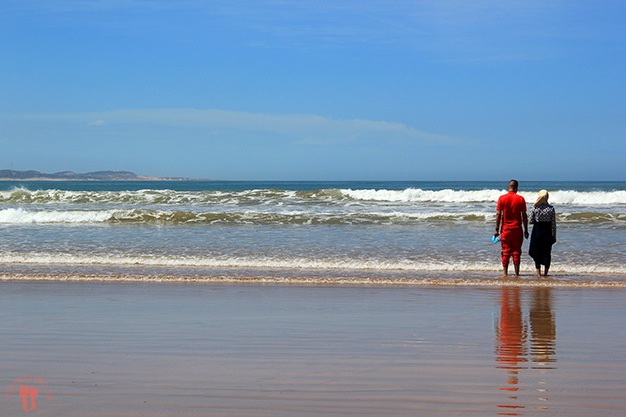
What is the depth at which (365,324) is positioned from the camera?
4.95 meters

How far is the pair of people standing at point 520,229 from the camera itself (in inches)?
322

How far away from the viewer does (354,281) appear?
7727mm

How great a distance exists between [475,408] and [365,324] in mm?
2143

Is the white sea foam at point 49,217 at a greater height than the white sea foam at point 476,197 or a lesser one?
lesser

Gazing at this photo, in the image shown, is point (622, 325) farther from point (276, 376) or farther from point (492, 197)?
point (492, 197)

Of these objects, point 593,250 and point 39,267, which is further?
point 593,250

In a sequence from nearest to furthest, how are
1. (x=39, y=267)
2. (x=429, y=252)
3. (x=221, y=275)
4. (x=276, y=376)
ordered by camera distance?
1. (x=276, y=376)
2. (x=221, y=275)
3. (x=39, y=267)
4. (x=429, y=252)

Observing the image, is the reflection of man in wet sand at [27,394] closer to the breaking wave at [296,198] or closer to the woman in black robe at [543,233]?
the woman in black robe at [543,233]

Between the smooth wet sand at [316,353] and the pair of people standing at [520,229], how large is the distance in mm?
1589

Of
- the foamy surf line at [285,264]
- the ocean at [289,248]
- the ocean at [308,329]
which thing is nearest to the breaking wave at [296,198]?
the ocean at [289,248]

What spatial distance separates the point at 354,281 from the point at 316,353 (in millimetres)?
3813

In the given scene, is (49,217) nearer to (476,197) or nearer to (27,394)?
(27,394)

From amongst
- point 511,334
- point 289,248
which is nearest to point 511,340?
point 511,334

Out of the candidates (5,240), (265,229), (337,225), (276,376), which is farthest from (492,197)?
(276,376)
